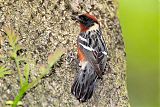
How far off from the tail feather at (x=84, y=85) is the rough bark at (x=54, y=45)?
0.04 feet

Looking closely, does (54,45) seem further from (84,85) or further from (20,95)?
(20,95)

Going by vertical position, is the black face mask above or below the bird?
above

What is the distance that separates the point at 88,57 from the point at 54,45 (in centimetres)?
9

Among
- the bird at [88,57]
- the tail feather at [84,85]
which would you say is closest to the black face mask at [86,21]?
the bird at [88,57]

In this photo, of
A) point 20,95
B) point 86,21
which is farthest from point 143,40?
point 20,95

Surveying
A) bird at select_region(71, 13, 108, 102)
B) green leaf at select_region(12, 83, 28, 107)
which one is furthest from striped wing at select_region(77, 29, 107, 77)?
green leaf at select_region(12, 83, 28, 107)

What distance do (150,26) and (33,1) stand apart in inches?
37.2

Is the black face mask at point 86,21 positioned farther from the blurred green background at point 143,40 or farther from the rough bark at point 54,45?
the blurred green background at point 143,40

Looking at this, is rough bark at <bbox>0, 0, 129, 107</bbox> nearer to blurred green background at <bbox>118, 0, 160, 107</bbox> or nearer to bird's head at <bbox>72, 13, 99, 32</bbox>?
bird's head at <bbox>72, 13, 99, 32</bbox>

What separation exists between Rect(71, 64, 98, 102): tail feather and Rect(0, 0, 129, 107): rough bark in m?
0.01

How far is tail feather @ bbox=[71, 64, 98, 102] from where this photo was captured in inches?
46.9

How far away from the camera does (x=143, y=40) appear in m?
2.18

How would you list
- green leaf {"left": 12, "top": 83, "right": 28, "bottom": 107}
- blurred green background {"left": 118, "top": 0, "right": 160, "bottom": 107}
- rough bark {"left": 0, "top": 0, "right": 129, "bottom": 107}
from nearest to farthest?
green leaf {"left": 12, "top": 83, "right": 28, "bottom": 107} < rough bark {"left": 0, "top": 0, "right": 129, "bottom": 107} < blurred green background {"left": 118, "top": 0, "right": 160, "bottom": 107}

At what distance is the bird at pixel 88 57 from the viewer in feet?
→ 3.93
